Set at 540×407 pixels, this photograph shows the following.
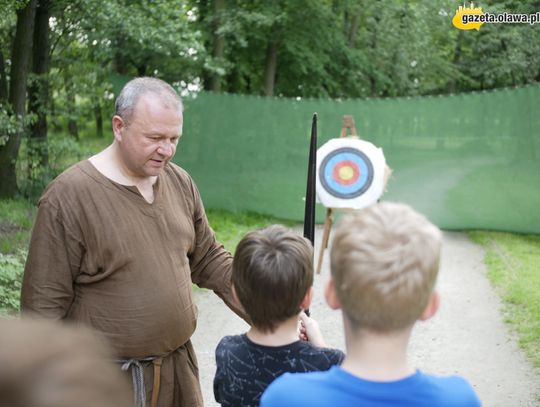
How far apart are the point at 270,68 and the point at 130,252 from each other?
10837 millimetres

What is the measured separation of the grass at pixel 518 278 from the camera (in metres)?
4.77

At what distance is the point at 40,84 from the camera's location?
8.50 metres

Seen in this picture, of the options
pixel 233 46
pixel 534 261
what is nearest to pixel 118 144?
pixel 534 261

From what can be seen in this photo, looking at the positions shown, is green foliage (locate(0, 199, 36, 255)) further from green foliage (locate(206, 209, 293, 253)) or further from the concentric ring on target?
the concentric ring on target

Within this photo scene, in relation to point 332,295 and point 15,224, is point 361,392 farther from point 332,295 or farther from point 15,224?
point 15,224

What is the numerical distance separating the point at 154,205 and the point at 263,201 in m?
6.49

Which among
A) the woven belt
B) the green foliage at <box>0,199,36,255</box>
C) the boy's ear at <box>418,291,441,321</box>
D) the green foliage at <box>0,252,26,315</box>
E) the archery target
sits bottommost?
the green foliage at <box>0,199,36,255</box>

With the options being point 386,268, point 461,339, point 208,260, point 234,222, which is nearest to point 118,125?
point 208,260

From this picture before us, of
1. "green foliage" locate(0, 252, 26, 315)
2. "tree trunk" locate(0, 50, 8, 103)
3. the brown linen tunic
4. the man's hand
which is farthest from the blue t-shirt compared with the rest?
"tree trunk" locate(0, 50, 8, 103)

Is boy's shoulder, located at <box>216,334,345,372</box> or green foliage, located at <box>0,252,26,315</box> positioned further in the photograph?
green foliage, located at <box>0,252,26,315</box>

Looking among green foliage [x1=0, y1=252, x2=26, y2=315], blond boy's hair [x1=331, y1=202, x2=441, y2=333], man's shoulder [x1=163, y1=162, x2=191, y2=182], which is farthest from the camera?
green foliage [x1=0, y1=252, x2=26, y2=315]

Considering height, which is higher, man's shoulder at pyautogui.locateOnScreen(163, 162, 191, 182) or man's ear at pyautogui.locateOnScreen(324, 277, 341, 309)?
man's shoulder at pyautogui.locateOnScreen(163, 162, 191, 182)

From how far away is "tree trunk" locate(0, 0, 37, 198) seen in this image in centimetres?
768

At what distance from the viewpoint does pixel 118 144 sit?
2154 millimetres
